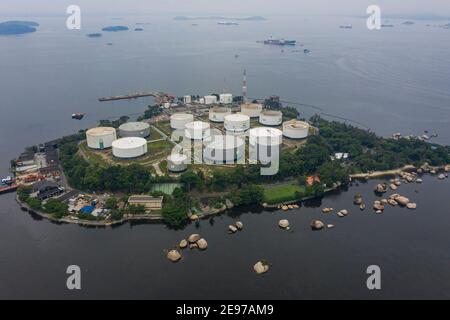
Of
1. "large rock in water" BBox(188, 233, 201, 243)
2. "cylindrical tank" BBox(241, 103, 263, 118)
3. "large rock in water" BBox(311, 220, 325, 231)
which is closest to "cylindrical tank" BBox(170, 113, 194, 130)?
"cylindrical tank" BBox(241, 103, 263, 118)

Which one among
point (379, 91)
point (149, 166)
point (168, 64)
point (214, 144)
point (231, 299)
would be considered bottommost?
point (231, 299)

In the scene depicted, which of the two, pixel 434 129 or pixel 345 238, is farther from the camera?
pixel 434 129

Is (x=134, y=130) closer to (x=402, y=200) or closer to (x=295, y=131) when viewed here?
(x=295, y=131)

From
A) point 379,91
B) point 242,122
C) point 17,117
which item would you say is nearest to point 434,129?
point 379,91

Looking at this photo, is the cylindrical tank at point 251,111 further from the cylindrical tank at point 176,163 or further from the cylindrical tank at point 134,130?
the cylindrical tank at point 176,163

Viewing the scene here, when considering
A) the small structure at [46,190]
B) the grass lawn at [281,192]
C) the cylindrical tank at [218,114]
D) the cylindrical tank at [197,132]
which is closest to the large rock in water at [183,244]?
the grass lawn at [281,192]

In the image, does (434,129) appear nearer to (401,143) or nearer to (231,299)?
(401,143)

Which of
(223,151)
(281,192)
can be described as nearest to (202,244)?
(281,192)
